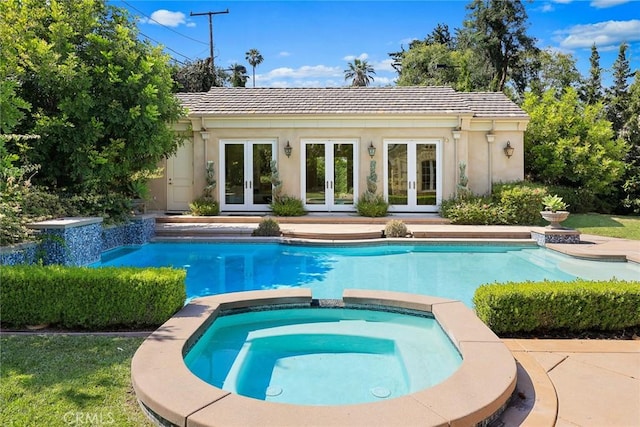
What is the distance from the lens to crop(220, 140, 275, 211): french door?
16625mm

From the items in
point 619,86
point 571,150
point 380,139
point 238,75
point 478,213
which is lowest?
point 478,213

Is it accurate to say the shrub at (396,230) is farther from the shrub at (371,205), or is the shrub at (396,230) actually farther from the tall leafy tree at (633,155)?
the tall leafy tree at (633,155)

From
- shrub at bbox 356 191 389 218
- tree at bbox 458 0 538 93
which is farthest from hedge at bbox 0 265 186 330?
tree at bbox 458 0 538 93

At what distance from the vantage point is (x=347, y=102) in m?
17.1

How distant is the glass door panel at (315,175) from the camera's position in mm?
16500

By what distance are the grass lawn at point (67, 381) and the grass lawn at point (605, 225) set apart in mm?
14092

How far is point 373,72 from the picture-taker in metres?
55.2

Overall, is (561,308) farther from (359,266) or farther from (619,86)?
(619,86)

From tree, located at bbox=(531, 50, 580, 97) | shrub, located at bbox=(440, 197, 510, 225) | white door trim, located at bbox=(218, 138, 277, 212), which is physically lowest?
shrub, located at bbox=(440, 197, 510, 225)

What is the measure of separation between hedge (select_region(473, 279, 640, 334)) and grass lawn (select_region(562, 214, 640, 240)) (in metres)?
9.43

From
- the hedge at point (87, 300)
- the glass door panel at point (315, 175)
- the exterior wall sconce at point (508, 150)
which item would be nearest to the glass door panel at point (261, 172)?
the glass door panel at point (315, 175)

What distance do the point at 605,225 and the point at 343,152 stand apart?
371 inches

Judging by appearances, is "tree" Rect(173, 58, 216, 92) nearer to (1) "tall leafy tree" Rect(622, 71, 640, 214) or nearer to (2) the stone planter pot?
(1) "tall leafy tree" Rect(622, 71, 640, 214)

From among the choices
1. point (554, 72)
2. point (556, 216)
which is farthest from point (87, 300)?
point (554, 72)
